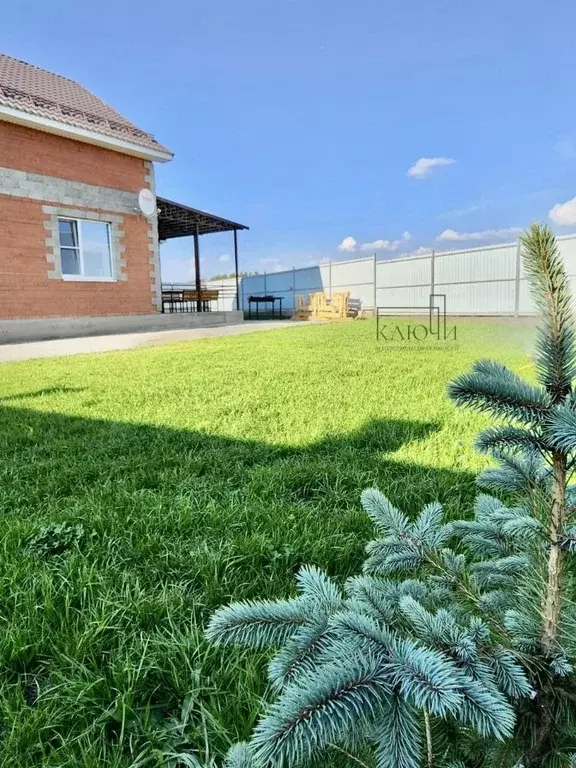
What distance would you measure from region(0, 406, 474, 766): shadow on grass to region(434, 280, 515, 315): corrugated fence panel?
12.6 metres

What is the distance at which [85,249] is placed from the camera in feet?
36.0

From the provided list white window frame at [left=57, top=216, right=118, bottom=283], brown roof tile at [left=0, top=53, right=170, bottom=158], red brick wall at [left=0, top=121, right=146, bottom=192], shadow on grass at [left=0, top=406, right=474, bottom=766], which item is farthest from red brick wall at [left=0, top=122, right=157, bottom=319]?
shadow on grass at [left=0, top=406, right=474, bottom=766]

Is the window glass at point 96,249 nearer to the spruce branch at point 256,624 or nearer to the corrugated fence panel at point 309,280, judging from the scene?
the spruce branch at point 256,624

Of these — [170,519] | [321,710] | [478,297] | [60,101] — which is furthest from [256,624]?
[478,297]

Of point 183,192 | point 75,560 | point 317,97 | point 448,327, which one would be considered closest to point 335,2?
point 448,327

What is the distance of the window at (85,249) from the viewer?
34.9 feet

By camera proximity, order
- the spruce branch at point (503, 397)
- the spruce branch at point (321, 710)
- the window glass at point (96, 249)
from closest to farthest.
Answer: the spruce branch at point (321, 710), the spruce branch at point (503, 397), the window glass at point (96, 249)

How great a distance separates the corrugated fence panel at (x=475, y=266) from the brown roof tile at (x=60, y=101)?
32.2 feet

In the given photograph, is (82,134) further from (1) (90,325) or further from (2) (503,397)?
(2) (503,397)

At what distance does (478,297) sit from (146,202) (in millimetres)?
10567

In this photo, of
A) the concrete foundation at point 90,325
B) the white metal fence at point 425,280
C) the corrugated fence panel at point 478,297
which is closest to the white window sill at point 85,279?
the concrete foundation at point 90,325

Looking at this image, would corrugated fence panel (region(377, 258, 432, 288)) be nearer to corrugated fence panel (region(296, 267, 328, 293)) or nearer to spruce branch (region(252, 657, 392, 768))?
corrugated fence panel (region(296, 267, 328, 293))

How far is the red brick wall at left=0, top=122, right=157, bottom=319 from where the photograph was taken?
9547 mm

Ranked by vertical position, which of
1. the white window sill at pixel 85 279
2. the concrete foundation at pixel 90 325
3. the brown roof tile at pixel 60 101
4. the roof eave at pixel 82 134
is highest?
the brown roof tile at pixel 60 101
